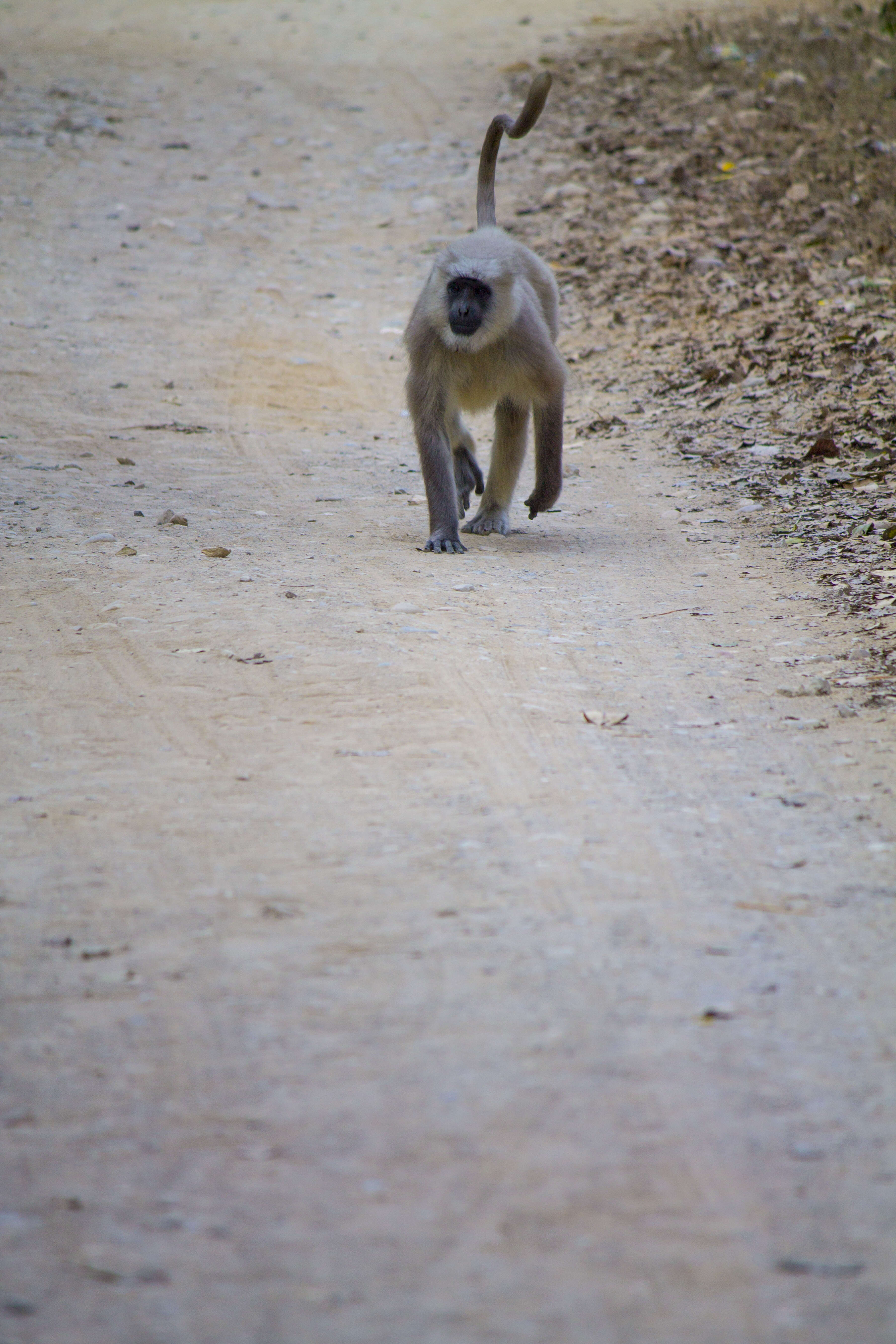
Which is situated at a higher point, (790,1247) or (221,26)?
(221,26)

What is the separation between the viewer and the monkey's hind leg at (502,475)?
694 cm

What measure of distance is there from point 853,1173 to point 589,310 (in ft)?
30.6

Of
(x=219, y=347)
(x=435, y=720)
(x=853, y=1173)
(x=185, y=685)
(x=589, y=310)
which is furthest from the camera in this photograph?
(x=589, y=310)

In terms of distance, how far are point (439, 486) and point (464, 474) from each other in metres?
0.95

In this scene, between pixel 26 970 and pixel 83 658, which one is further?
pixel 83 658

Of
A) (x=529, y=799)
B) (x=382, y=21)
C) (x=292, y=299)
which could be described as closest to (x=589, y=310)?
(x=292, y=299)

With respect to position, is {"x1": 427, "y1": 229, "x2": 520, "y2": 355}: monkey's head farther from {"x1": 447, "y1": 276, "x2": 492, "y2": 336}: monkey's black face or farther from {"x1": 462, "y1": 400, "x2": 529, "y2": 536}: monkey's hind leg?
{"x1": 462, "y1": 400, "x2": 529, "y2": 536}: monkey's hind leg

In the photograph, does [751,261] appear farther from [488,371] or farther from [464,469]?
[488,371]

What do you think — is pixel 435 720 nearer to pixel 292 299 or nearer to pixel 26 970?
pixel 26 970

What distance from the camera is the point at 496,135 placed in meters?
7.45

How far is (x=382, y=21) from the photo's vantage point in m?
19.2

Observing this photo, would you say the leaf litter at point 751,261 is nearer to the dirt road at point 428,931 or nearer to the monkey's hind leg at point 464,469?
the dirt road at point 428,931

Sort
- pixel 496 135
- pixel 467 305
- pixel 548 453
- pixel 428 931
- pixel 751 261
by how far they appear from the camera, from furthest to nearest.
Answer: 1. pixel 751 261
2. pixel 496 135
3. pixel 548 453
4. pixel 467 305
5. pixel 428 931

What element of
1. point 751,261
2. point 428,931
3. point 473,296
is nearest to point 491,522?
point 473,296
